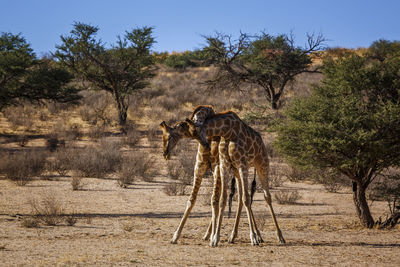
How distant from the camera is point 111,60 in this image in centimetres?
2734

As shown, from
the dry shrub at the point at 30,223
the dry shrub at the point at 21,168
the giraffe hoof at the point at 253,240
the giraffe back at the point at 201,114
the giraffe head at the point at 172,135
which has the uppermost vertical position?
the giraffe back at the point at 201,114

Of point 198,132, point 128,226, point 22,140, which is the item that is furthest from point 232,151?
point 22,140

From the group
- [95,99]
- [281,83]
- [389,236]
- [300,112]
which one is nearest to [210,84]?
[281,83]

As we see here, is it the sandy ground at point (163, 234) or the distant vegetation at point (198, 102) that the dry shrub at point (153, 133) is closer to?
the distant vegetation at point (198, 102)

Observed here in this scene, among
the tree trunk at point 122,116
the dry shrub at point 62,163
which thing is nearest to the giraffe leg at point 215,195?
the dry shrub at point 62,163

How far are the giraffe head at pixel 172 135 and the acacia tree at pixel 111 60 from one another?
2072 centimetres

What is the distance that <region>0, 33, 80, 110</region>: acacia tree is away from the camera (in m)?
22.9

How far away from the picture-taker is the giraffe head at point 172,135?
6.26 m

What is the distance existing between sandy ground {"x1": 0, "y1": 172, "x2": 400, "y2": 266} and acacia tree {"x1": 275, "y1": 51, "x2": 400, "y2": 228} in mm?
1489

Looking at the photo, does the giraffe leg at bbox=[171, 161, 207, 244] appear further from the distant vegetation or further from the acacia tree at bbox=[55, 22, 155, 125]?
the acacia tree at bbox=[55, 22, 155, 125]

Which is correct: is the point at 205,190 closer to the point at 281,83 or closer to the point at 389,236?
the point at 389,236

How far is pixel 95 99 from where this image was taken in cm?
3369

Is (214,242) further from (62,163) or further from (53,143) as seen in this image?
(53,143)

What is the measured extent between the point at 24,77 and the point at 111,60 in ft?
18.2
